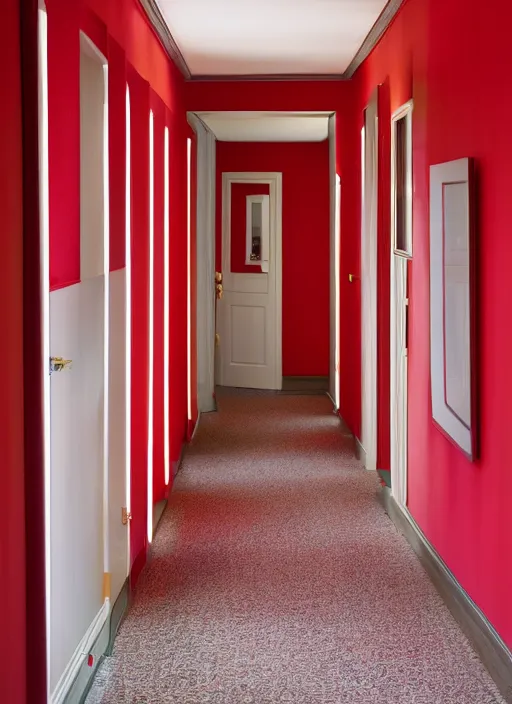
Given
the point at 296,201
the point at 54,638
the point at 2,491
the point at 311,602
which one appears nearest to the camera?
the point at 2,491

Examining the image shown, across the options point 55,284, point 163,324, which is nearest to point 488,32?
point 55,284

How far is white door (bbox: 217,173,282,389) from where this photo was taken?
916cm

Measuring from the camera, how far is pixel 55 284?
2.48 m

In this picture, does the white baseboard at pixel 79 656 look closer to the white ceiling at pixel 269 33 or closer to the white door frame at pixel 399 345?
the white door frame at pixel 399 345

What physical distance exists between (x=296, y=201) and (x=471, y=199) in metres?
6.26

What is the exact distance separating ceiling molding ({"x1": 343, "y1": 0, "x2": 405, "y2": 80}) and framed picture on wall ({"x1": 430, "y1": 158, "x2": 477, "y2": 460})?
142cm

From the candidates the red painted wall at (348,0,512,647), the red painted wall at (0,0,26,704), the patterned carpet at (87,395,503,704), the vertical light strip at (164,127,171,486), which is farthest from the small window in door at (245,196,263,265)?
the red painted wall at (0,0,26,704)

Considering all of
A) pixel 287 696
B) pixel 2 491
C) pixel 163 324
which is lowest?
pixel 287 696

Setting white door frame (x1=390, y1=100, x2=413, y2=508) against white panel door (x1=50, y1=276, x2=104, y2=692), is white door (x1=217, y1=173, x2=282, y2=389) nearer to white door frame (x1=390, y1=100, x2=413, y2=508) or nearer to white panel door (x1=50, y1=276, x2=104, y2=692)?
white door frame (x1=390, y1=100, x2=413, y2=508)

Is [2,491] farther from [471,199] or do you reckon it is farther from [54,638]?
[471,199]

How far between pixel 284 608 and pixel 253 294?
5861 mm

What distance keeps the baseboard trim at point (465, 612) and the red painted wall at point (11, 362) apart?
1.46 metres

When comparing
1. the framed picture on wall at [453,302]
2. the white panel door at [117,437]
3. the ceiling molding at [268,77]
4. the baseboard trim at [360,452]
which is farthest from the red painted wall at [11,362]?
the ceiling molding at [268,77]

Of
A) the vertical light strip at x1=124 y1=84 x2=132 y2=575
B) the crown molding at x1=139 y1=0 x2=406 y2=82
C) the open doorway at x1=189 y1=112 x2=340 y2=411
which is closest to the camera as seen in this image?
the vertical light strip at x1=124 y1=84 x2=132 y2=575
